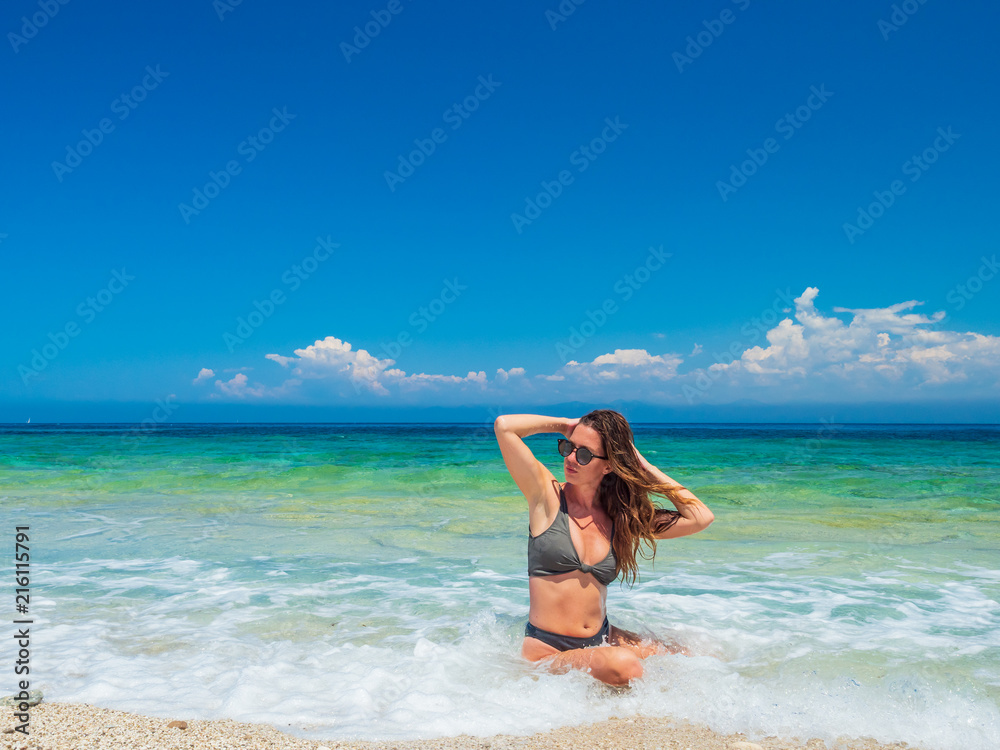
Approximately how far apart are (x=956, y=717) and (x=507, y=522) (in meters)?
7.47

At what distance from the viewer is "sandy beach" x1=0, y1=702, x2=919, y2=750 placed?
307 cm

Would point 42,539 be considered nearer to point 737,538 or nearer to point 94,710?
point 94,710

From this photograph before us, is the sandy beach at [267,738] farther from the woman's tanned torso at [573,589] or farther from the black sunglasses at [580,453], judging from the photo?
the black sunglasses at [580,453]

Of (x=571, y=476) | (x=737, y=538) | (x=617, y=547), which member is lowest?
(x=737, y=538)

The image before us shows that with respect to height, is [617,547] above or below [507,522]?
above

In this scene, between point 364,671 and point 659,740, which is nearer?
point 659,740

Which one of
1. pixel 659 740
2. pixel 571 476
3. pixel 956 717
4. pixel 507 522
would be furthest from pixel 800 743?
pixel 507 522

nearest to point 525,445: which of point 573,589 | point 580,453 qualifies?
point 580,453

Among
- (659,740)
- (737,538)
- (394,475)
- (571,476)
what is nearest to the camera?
(659,740)

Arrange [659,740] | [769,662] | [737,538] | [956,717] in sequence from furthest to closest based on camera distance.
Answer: [737,538] → [769,662] → [956,717] → [659,740]

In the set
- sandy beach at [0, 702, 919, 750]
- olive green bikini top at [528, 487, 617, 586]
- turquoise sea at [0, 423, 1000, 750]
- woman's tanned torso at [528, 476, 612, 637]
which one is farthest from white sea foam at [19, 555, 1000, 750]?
olive green bikini top at [528, 487, 617, 586]

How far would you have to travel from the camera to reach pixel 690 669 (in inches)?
169

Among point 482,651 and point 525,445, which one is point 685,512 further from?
point 482,651

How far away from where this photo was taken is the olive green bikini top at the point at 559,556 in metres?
4.16
